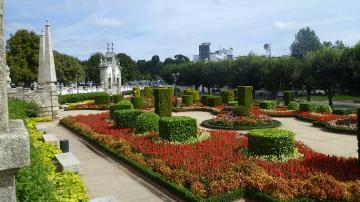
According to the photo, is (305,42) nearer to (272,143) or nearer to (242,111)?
(242,111)

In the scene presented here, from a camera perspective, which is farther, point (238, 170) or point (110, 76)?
point (110, 76)

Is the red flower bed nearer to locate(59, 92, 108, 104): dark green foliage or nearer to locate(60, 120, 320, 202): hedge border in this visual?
locate(60, 120, 320, 202): hedge border

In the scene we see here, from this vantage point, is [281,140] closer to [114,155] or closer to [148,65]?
[114,155]

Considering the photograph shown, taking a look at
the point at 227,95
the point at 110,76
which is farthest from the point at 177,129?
the point at 110,76

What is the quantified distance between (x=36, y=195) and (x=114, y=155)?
10201 millimetres

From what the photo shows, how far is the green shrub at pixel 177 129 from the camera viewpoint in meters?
14.5

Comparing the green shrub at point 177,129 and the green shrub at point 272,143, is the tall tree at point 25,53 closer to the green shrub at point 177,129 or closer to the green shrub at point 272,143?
the green shrub at point 177,129

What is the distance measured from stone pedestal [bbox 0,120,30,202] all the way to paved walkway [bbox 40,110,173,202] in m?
7.16

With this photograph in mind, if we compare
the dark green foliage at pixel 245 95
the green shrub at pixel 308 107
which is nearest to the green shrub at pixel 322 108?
the green shrub at pixel 308 107

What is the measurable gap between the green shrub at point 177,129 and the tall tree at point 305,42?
89.7 meters

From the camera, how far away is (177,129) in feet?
47.9

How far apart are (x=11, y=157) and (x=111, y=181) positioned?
8968mm

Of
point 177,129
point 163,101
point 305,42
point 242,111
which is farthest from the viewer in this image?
point 305,42

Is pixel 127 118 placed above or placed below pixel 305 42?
below
